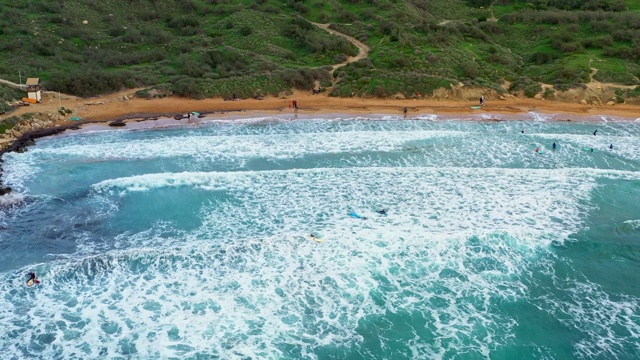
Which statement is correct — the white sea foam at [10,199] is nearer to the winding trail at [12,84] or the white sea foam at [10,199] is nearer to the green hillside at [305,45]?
the winding trail at [12,84]

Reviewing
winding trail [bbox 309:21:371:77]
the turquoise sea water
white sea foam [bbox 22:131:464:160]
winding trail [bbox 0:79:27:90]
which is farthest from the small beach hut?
winding trail [bbox 309:21:371:77]

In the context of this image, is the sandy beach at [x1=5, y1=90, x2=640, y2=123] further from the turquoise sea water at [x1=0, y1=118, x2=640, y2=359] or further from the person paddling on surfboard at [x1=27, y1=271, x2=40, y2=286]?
the person paddling on surfboard at [x1=27, y1=271, x2=40, y2=286]

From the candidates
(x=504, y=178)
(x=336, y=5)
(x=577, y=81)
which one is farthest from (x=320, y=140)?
(x=336, y=5)

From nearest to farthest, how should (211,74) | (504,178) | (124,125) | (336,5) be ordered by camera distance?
(504,178), (124,125), (211,74), (336,5)

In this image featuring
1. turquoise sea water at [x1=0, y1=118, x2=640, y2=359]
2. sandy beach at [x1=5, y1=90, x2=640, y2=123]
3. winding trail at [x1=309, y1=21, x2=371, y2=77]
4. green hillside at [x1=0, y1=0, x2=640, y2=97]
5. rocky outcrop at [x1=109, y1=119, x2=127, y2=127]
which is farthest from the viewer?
winding trail at [x1=309, y1=21, x2=371, y2=77]

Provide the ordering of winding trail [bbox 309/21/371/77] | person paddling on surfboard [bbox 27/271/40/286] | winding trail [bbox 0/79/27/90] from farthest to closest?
winding trail [bbox 309/21/371/77] < winding trail [bbox 0/79/27/90] < person paddling on surfboard [bbox 27/271/40/286]

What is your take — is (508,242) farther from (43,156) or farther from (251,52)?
(251,52)

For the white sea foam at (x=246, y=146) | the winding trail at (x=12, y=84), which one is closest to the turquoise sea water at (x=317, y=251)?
the white sea foam at (x=246, y=146)
